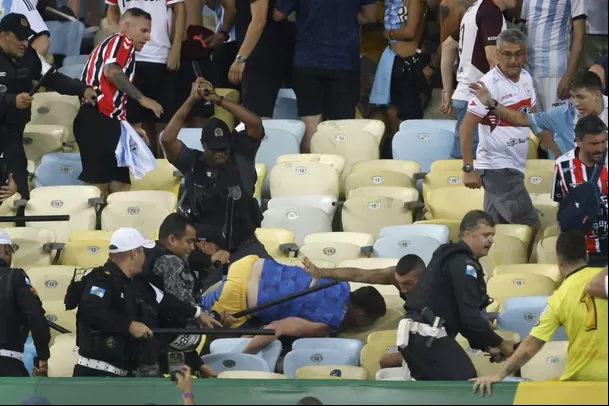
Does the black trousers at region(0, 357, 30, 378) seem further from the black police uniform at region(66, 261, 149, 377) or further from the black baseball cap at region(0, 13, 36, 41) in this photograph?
the black baseball cap at region(0, 13, 36, 41)

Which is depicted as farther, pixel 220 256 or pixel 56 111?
pixel 56 111

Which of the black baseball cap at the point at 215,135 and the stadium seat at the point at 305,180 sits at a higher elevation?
the black baseball cap at the point at 215,135

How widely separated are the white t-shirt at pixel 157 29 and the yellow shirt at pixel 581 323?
19.9 feet

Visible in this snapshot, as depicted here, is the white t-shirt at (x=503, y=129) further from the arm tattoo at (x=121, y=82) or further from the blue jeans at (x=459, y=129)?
the arm tattoo at (x=121, y=82)

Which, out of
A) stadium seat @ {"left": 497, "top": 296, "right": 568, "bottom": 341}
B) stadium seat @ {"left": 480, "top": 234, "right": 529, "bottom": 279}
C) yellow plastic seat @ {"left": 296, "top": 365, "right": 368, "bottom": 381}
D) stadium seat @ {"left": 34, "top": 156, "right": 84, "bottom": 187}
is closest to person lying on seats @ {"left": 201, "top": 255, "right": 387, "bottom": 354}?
yellow plastic seat @ {"left": 296, "top": 365, "right": 368, "bottom": 381}

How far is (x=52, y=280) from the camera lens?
12266mm

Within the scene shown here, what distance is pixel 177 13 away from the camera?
47.1ft

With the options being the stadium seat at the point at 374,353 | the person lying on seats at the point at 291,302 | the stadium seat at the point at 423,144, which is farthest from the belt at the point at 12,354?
the stadium seat at the point at 423,144

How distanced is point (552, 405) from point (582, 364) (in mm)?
274

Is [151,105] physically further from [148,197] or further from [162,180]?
[162,180]

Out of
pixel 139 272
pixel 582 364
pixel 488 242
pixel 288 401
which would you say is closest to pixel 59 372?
pixel 139 272

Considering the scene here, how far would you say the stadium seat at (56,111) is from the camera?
15062mm

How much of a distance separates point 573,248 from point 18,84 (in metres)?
5.70

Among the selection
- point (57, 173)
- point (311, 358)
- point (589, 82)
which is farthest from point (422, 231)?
point (57, 173)
